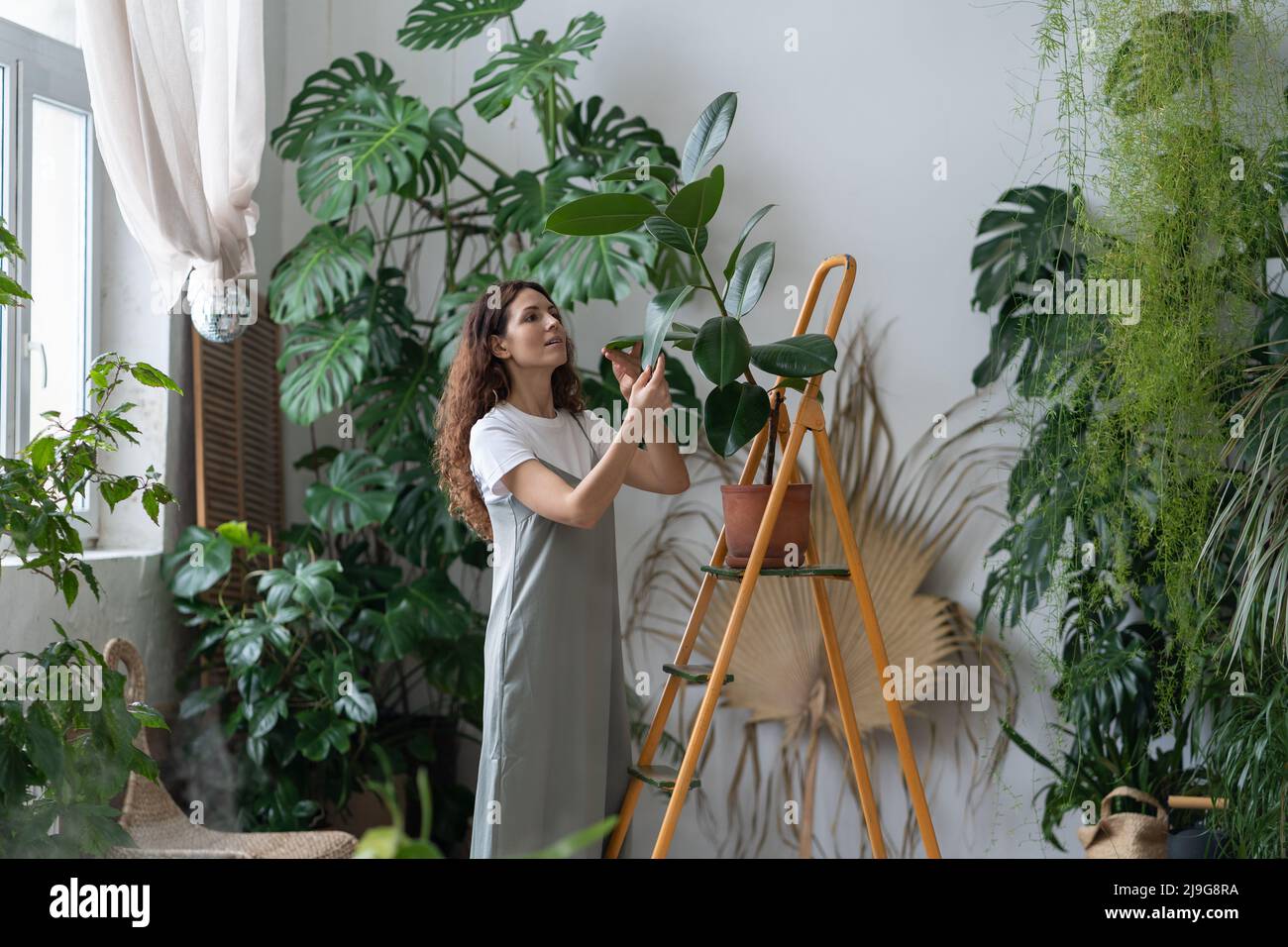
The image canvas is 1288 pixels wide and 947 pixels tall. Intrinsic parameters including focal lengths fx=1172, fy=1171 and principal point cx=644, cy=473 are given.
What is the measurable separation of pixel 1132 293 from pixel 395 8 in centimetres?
233

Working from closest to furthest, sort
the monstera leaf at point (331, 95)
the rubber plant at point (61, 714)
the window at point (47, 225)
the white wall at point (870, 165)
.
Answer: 1. the rubber plant at point (61, 714)
2. the window at point (47, 225)
3. the monstera leaf at point (331, 95)
4. the white wall at point (870, 165)

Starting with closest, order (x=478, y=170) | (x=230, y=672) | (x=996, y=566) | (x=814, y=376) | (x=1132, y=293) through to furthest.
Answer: (x=814, y=376) < (x=1132, y=293) < (x=230, y=672) < (x=996, y=566) < (x=478, y=170)

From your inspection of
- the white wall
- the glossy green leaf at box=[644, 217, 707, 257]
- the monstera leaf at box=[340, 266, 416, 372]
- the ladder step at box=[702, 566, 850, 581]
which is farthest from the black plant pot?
the monstera leaf at box=[340, 266, 416, 372]

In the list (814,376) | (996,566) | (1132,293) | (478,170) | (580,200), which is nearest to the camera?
(580,200)

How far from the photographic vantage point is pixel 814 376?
2.06 metres

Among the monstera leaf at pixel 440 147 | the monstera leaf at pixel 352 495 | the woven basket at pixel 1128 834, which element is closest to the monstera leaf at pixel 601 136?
the monstera leaf at pixel 440 147

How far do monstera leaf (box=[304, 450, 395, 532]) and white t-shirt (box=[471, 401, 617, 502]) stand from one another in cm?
95

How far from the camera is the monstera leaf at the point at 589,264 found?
2.86 m

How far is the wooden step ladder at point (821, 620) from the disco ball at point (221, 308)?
127cm

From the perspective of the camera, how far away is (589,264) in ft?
9.50

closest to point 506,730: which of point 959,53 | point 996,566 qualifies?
point 996,566

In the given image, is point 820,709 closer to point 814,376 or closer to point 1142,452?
point 1142,452

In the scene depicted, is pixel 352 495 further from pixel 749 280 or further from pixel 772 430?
pixel 749 280

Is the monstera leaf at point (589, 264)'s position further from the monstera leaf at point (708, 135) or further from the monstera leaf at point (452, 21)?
the monstera leaf at point (708, 135)
